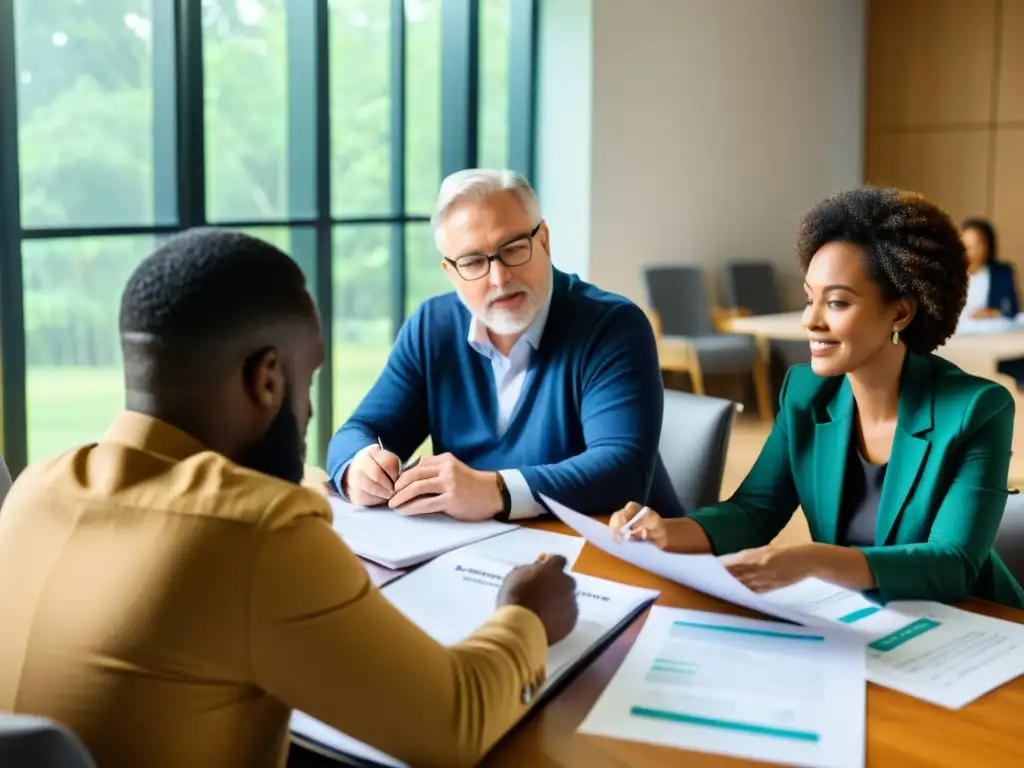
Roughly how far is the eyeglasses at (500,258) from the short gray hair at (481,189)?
0.18 ft

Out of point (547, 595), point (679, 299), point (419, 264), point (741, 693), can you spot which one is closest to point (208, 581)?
point (547, 595)

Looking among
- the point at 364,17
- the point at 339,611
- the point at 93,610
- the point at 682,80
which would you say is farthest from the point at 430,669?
the point at 682,80

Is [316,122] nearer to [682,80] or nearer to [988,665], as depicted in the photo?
[682,80]

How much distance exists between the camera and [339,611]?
40.3 inches

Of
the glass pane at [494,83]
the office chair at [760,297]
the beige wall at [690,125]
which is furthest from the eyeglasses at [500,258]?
the office chair at [760,297]

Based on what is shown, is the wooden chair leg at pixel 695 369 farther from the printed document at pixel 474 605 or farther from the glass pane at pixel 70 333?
the printed document at pixel 474 605

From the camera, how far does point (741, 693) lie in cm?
125

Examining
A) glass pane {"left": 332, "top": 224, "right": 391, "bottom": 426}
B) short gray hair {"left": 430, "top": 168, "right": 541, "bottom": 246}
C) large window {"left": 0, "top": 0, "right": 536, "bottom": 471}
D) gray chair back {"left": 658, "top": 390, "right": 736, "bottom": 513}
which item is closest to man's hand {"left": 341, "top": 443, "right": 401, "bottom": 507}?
short gray hair {"left": 430, "top": 168, "right": 541, "bottom": 246}

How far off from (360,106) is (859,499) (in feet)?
13.3

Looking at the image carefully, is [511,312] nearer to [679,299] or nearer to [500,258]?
[500,258]

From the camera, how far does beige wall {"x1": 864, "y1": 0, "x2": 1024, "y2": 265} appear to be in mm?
7289

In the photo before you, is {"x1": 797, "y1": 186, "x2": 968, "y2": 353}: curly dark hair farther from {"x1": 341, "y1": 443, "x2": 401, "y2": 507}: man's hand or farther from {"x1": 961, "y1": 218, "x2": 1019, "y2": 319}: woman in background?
{"x1": 961, "y1": 218, "x2": 1019, "y2": 319}: woman in background

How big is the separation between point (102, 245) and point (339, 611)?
12.8 ft

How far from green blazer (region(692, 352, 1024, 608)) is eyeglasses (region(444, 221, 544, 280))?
63cm
